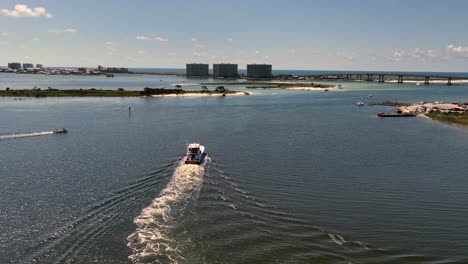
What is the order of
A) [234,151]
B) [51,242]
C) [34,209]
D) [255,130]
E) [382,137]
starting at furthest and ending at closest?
[255,130], [382,137], [234,151], [34,209], [51,242]

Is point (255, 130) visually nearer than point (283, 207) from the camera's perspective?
No

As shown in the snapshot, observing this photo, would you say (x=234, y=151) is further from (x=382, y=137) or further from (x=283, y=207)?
(x=382, y=137)

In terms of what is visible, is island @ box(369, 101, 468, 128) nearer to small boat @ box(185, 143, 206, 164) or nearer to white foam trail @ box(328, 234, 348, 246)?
small boat @ box(185, 143, 206, 164)

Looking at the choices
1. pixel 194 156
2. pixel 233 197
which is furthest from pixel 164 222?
pixel 194 156

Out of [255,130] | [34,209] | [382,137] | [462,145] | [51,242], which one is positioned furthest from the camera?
[255,130]

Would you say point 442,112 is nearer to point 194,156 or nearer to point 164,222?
point 194,156

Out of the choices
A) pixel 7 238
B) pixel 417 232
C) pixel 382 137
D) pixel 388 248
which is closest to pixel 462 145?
pixel 382 137
